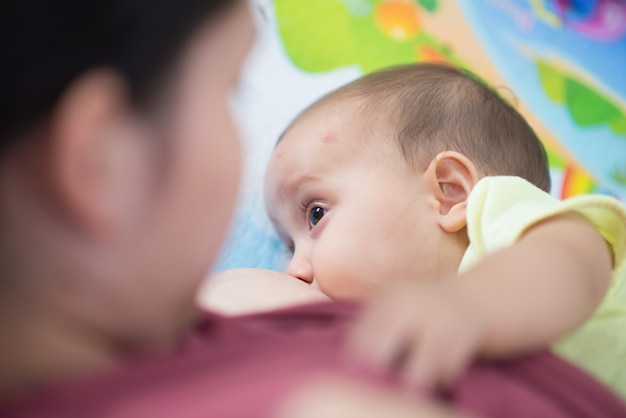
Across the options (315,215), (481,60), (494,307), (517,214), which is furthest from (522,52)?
(494,307)

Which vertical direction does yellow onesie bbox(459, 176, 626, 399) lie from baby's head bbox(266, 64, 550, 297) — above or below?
below

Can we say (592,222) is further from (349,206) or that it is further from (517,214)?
(349,206)

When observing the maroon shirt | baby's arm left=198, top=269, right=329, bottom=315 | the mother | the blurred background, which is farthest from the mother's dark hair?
the blurred background

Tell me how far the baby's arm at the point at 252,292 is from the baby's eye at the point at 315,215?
86 millimetres

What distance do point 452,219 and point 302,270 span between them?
197 millimetres

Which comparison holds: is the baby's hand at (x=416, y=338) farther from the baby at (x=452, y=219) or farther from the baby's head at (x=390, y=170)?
the baby's head at (x=390, y=170)

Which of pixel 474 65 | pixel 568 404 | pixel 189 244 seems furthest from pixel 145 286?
pixel 474 65

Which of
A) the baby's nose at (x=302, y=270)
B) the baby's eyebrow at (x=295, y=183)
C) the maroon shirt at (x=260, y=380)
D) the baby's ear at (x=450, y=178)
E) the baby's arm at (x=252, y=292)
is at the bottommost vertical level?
the maroon shirt at (x=260, y=380)

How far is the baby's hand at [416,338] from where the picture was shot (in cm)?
51

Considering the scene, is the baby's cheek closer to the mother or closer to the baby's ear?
the baby's ear

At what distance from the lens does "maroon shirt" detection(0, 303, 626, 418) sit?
47 centimetres

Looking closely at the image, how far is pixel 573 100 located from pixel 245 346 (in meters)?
1.14

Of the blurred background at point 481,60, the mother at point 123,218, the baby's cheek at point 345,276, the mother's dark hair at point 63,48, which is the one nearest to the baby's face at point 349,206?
the baby's cheek at point 345,276

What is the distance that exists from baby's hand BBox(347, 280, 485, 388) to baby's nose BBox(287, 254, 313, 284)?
44 cm
